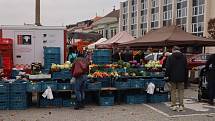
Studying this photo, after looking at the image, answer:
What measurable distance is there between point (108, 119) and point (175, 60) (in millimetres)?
2701

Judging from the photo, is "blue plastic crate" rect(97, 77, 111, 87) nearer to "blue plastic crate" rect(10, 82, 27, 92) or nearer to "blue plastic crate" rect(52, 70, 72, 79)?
"blue plastic crate" rect(52, 70, 72, 79)

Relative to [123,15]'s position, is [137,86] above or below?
below

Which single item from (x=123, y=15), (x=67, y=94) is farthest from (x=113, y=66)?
(x=123, y=15)

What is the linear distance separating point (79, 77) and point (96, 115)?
156cm

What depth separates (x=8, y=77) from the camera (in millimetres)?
13406

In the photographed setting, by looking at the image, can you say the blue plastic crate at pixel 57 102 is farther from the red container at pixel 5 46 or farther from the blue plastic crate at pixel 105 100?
the red container at pixel 5 46

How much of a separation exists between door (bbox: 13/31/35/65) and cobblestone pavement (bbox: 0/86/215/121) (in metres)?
3.17

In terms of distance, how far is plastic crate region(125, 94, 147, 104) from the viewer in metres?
12.9

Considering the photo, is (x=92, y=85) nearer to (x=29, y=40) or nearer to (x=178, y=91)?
(x=178, y=91)

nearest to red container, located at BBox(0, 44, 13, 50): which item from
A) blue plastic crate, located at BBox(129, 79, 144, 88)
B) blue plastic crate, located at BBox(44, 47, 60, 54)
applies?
blue plastic crate, located at BBox(44, 47, 60, 54)

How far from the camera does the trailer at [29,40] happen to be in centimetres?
1449

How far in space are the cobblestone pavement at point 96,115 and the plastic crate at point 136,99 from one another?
2.33ft

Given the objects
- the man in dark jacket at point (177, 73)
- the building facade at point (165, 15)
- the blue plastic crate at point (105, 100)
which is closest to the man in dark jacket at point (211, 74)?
the man in dark jacket at point (177, 73)

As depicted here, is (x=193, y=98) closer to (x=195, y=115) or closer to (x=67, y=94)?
(x=195, y=115)
